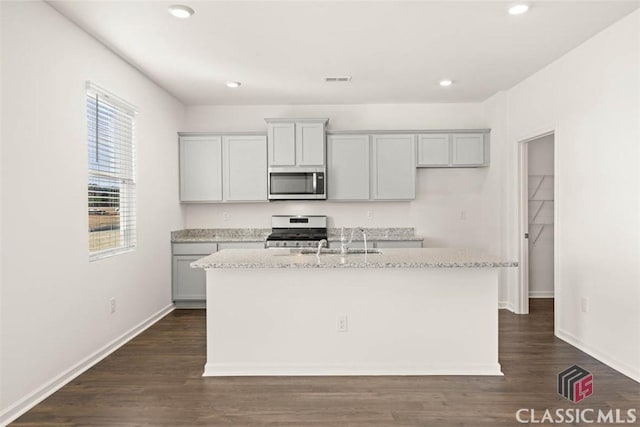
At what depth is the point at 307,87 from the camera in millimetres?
4746

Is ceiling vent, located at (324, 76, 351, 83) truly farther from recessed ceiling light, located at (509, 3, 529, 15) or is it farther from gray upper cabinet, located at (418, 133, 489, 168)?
recessed ceiling light, located at (509, 3, 529, 15)

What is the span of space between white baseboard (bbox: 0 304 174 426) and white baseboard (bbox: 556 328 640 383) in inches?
157

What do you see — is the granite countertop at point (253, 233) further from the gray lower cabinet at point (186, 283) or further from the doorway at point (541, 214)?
the doorway at point (541, 214)

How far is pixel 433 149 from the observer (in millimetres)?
5359

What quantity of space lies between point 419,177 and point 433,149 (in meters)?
→ 0.42

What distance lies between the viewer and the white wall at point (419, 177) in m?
5.58

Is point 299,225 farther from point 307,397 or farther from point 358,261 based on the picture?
point 307,397

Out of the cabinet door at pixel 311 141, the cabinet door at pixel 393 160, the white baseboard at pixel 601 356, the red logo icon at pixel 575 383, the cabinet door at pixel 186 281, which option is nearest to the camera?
the red logo icon at pixel 575 383

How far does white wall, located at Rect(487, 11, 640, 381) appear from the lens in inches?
119

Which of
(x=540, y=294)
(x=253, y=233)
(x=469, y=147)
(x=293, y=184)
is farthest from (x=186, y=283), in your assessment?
(x=540, y=294)

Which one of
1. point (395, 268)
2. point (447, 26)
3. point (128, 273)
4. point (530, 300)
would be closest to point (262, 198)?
point (128, 273)

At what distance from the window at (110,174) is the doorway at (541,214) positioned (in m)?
4.67

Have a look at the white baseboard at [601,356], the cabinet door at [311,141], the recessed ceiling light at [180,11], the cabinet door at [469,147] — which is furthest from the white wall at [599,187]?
the recessed ceiling light at [180,11]

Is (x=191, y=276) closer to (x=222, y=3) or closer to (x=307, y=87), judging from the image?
(x=307, y=87)
